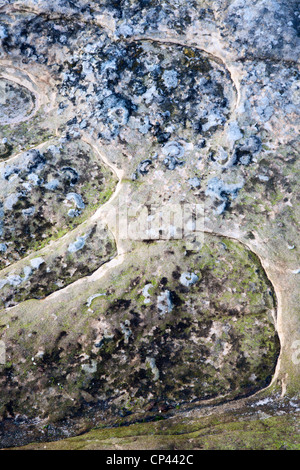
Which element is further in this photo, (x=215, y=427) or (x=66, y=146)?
(x=66, y=146)

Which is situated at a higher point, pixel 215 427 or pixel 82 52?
pixel 82 52

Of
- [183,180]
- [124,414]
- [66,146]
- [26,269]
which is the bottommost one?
[124,414]

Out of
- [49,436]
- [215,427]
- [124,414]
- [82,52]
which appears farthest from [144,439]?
[82,52]

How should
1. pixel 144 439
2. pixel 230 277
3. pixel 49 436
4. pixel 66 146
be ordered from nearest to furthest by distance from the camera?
pixel 144 439, pixel 49 436, pixel 230 277, pixel 66 146

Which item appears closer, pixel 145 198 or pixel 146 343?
pixel 146 343

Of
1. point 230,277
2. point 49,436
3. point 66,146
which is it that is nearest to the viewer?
point 49,436

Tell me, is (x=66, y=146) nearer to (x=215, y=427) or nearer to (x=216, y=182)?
(x=216, y=182)

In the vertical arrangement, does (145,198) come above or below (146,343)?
above

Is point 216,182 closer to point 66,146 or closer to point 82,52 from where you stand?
point 66,146
